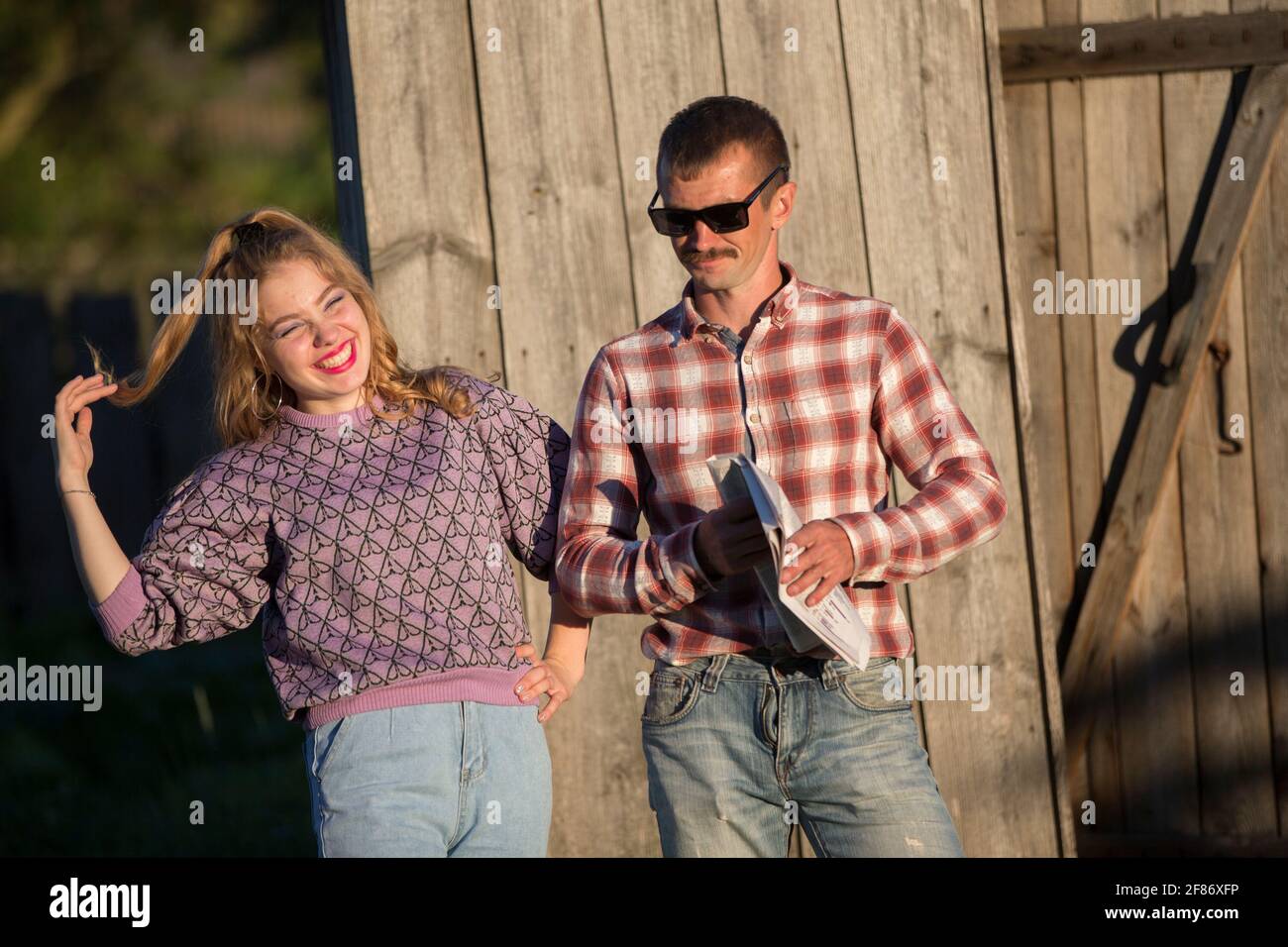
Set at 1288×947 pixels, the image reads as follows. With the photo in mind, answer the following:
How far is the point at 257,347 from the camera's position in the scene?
2641mm

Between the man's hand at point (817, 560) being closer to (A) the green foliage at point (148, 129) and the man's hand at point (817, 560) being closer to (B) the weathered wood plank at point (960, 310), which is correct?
(B) the weathered wood plank at point (960, 310)

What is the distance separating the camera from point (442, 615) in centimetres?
253

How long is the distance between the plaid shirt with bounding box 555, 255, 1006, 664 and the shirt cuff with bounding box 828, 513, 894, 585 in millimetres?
73

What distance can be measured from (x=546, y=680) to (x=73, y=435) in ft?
→ 3.10

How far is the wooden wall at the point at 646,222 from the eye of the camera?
3.66 meters

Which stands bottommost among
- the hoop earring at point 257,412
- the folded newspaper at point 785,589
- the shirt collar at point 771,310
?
the folded newspaper at point 785,589

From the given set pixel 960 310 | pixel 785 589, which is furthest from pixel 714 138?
pixel 960 310

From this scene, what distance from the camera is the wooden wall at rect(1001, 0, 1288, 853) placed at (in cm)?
409

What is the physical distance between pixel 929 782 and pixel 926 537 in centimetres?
43

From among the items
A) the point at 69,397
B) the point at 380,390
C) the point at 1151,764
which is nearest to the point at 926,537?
the point at 380,390

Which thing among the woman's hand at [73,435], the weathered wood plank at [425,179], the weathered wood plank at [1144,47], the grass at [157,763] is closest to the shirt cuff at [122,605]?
the woman's hand at [73,435]

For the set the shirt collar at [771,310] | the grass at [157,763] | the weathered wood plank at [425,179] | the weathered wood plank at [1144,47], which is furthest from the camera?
the grass at [157,763]

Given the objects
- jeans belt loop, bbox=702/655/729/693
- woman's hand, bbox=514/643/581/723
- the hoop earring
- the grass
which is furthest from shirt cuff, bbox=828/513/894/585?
the grass

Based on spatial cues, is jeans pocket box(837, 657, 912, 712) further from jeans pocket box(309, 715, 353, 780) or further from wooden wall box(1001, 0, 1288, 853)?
wooden wall box(1001, 0, 1288, 853)
